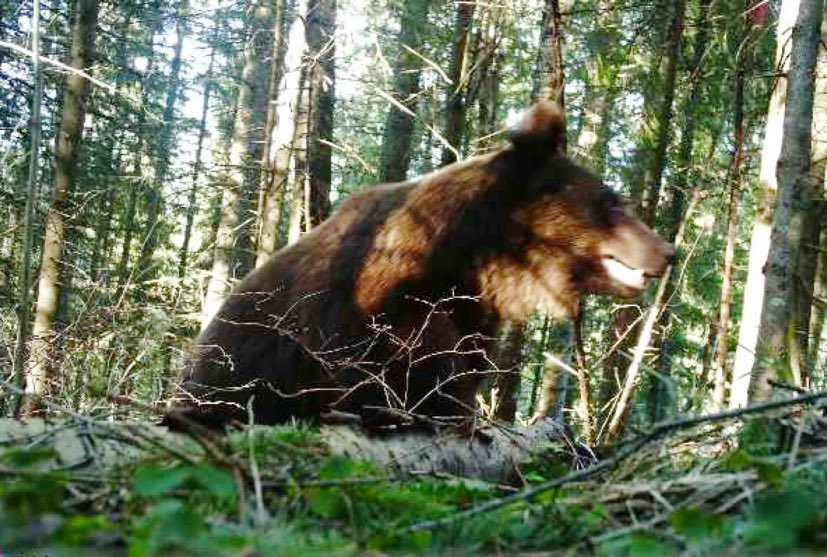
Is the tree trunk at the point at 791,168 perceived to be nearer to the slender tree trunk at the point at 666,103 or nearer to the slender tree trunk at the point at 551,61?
the slender tree trunk at the point at 551,61

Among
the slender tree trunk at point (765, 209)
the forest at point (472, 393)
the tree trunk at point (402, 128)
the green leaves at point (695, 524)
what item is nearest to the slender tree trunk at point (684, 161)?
the forest at point (472, 393)

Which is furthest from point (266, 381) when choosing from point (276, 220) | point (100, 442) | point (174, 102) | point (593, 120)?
point (174, 102)

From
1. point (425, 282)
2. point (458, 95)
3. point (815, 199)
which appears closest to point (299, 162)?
point (458, 95)

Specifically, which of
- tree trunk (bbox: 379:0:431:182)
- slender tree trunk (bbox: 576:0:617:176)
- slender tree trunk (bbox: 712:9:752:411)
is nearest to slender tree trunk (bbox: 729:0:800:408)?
slender tree trunk (bbox: 712:9:752:411)

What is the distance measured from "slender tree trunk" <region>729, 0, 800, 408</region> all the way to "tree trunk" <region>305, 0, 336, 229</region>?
5.46 meters

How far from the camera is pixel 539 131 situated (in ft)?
21.1

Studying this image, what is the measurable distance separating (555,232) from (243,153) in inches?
538

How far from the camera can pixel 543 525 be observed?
2.27 meters

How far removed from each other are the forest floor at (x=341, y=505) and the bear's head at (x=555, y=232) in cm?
346

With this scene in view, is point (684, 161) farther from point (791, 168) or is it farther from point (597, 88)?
point (791, 168)

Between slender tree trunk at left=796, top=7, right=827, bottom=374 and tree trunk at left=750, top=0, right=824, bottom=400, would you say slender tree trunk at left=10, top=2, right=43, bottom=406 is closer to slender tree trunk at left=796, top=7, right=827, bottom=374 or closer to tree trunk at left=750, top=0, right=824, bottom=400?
tree trunk at left=750, top=0, right=824, bottom=400

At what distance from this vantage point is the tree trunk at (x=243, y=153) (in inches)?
657

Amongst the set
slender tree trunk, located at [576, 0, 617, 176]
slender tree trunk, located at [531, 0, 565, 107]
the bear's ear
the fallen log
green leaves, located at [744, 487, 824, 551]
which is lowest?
the fallen log

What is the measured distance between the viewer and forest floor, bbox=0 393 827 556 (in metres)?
1.65
